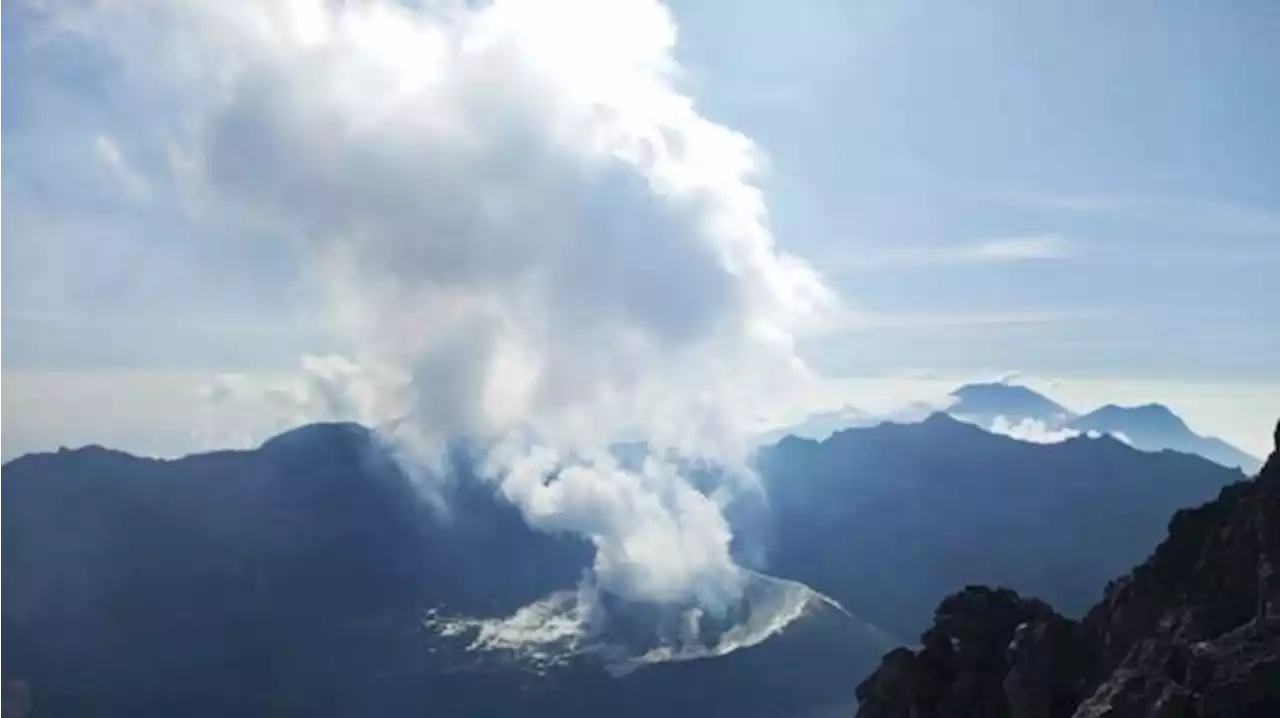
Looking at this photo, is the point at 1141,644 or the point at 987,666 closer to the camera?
the point at 1141,644

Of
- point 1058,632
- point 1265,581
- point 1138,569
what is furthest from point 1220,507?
point 1265,581

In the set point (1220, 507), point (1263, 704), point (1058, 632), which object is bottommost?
point (1263, 704)

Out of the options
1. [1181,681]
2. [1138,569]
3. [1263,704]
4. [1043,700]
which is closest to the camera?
[1263,704]

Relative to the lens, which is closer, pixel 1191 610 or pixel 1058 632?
pixel 1191 610

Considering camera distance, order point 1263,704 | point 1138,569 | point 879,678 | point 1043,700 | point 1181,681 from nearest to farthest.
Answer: point 1263,704 → point 1181,681 → point 1043,700 → point 1138,569 → point 879,678

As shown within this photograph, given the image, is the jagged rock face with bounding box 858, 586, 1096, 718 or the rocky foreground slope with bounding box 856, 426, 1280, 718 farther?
the jagged rock face with bounding box 858, 586, 1096, 718

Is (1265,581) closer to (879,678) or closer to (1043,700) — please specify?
(1043,700)

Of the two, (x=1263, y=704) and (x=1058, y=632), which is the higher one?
(x=1058, y=632)

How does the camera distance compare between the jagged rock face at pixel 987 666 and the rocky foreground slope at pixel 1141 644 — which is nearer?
the rocky foreground slope at pixel 1141 644
